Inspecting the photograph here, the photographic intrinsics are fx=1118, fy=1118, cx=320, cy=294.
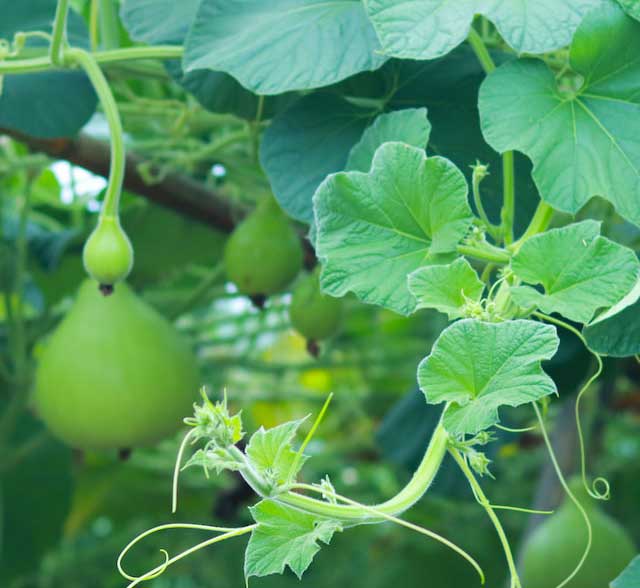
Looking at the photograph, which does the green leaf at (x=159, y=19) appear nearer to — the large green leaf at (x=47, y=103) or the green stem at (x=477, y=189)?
the large green leaf at (x=47, y=103)

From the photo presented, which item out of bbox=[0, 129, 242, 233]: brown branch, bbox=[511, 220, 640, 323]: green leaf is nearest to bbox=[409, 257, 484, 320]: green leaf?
bbox=[511, 220, 640, 323]: green leaf

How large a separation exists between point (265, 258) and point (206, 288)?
14.8 inches

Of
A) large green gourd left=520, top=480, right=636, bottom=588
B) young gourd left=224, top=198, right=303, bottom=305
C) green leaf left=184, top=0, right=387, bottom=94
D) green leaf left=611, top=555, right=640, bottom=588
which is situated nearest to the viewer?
green leaf left=611, top=555, right=640, bottom=588

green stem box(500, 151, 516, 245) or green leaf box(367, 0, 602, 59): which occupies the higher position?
green leaf box(367, 0, 602, 59)

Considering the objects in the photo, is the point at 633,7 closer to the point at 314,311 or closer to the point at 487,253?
the point at 487,253

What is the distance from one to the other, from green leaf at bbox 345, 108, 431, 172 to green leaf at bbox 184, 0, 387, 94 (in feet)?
0.17

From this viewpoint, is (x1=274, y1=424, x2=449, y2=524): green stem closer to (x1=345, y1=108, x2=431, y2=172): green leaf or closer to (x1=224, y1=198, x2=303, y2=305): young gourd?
(x1=345, y1=108, x2=431, y2=172): green leaf

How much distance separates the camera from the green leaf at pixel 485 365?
0.52 m

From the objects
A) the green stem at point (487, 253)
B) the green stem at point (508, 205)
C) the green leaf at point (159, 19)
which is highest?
the green stem at point (487, 253)

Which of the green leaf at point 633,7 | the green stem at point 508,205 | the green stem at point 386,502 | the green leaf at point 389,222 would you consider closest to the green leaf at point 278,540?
the green stem at point 386,502

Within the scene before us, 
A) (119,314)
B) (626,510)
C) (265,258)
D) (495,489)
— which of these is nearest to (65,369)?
(119,314)

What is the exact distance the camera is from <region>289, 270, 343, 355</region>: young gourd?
1050mm

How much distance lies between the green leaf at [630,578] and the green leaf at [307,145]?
13.0 inches

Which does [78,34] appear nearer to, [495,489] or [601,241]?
[601,241]
